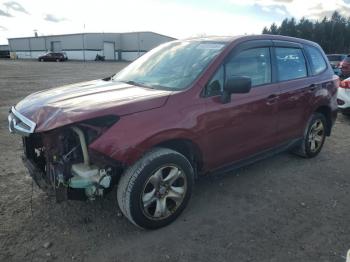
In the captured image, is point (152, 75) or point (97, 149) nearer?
point (97, 149)

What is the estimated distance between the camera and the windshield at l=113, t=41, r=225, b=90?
Result: 377 centimetres

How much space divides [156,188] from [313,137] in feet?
10.8

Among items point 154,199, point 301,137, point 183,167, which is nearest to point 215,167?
point 183,167

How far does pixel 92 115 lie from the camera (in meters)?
2.98

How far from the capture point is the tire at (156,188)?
10.4 ft

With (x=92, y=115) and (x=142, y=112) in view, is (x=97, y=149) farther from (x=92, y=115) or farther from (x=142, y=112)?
(x=142, y=112)

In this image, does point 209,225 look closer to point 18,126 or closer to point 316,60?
point 18,126

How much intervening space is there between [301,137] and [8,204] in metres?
4.12

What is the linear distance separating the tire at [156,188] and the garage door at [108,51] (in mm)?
69813

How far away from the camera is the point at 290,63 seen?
4934mm

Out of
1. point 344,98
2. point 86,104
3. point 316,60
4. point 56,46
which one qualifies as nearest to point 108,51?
point 56,46

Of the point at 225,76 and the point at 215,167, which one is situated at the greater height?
the point at 225,76

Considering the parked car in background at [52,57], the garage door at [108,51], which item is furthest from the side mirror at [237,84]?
the garage door at [108,51]

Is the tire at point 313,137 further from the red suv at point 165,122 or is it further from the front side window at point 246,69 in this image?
the front side window at point 246,69
